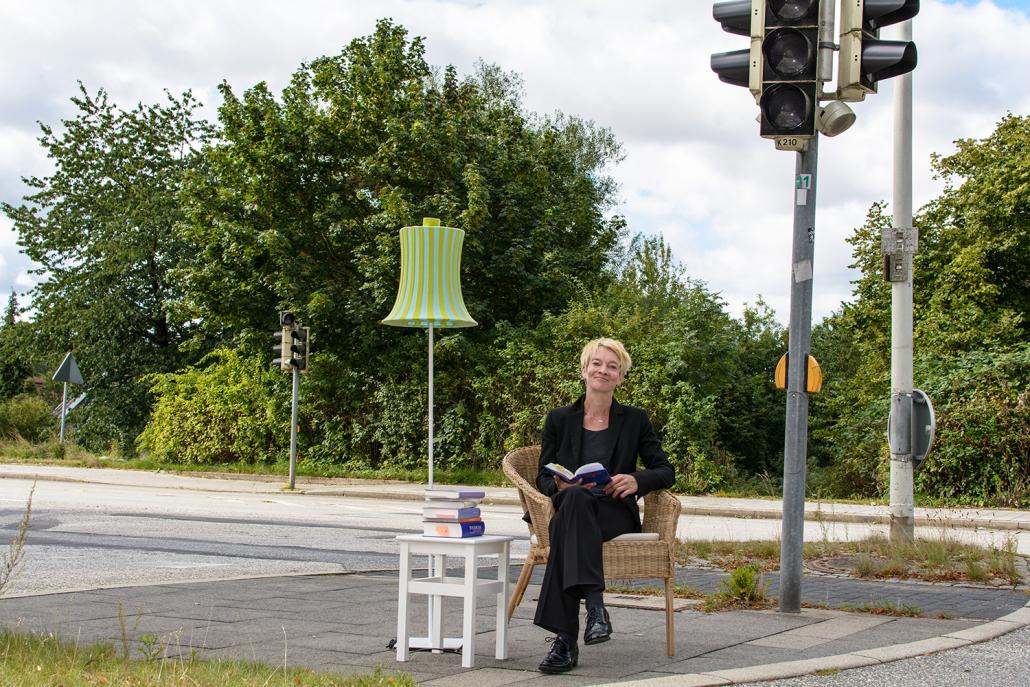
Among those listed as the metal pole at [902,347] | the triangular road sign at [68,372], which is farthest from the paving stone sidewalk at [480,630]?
the triangular road sign at [68,372]

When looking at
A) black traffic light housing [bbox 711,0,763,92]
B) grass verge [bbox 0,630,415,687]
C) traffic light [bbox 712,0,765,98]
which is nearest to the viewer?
grass verge [bbox 0,630,415,687]

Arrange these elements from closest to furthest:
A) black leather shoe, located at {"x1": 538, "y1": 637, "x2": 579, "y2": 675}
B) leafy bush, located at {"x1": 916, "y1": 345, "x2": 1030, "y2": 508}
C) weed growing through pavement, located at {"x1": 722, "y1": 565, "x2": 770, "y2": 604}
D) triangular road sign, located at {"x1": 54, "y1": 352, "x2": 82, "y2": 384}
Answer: black leather shoe, located at {"x1": 538, "y1": 637, "x2": 579, "y2": 675} → weed growing through pavement, located at {"x1": 722, "y1": 565, "x2": 770, "y2": 604} → leafy bush, located at {"x1": 916, "y1": 345, "x2": 1030, "y2": 508} → triangular road sign, located at {"x1": 54, "y1": 352, "x2": 82, "y2": 384}

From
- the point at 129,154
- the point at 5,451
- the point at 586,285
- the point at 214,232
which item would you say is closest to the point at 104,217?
the point at 129,154

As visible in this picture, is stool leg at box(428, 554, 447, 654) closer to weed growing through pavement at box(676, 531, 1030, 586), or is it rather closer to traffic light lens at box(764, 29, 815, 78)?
traffic light lens at box(764, 29, 815, 78)

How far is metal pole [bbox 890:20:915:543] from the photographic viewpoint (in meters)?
10.1

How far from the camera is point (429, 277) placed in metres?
7.74

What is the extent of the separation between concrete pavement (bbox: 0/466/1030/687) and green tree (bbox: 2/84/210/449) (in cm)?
2963

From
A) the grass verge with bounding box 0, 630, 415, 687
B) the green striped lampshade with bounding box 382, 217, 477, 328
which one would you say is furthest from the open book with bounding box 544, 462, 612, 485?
the green striped lampshade with bounding box 382, 217, 477, 328

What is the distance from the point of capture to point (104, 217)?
36688mm

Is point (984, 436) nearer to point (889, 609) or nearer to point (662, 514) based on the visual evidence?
point (889, 609)

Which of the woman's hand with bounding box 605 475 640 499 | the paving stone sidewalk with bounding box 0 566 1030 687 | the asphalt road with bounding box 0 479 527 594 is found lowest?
the asphalt road with bounding box 0 479 527 594

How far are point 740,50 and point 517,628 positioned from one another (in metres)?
3.74

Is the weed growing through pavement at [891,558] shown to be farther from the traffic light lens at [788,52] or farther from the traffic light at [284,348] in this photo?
the traffic light at [284,348]

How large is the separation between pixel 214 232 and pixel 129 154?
13.4 metres
